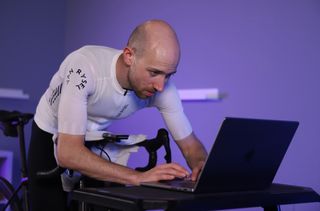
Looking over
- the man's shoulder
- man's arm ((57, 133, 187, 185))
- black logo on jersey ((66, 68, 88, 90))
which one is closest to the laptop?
man's arm ((57, 133, 187, 185))

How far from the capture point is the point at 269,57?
8.38ft

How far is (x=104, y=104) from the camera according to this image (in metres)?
1.88

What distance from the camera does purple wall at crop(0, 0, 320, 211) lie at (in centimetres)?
242

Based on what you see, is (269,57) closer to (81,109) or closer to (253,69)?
(253,69)

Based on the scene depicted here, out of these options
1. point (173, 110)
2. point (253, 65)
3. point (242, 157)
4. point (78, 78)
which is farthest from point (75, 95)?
point (253, 65)

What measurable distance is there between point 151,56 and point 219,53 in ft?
3.80

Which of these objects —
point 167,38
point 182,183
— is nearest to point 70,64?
point 167,38

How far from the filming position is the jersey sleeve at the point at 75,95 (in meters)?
1.68

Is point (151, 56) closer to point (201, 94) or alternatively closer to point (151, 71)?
point (151, 71)

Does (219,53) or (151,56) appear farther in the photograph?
(219,53)

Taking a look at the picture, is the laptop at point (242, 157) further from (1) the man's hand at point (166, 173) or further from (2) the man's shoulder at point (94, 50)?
(2) the man's shoulder at point (94, 50)

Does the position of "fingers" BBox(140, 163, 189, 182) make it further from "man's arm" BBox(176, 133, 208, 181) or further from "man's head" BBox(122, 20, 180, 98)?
"man's arm" BBox(176, 133, 208, 181)

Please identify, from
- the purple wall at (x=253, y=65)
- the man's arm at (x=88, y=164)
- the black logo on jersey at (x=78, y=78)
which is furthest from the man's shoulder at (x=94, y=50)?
the purple wall at (x=253, y=65)

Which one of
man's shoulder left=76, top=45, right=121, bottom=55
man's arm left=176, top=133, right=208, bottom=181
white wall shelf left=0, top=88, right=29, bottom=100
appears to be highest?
man's shoulder left=76, top=45, right=121, bottom=55
